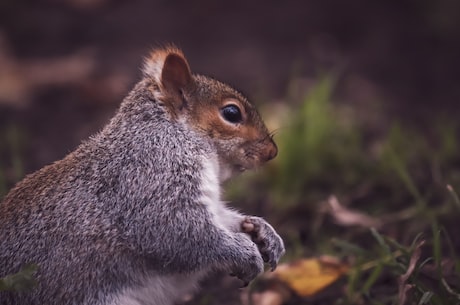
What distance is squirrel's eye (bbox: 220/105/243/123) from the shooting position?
3.31 metres

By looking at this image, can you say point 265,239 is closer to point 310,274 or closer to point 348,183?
point 310,274

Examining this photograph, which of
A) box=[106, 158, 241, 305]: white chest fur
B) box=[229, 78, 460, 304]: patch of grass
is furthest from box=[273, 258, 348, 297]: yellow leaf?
box=[106, 158, 241, 305]: white chest fur

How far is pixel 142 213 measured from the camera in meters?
2.98

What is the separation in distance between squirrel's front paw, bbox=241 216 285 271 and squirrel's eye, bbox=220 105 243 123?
41 centimetres

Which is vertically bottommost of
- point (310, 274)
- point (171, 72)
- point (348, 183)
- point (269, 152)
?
point (310, 274)

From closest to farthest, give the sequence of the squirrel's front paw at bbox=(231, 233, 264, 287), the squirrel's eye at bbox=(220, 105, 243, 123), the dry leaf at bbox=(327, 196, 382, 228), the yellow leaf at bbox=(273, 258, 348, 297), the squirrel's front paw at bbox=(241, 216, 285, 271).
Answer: the squirrel's front paw at bbox=(231, 233, 264, 287) < the squirrel's front paw at bbox=(241, 216, 285, 271) < the squirrel's eye at bbox=(220, 105, 243, 123) < the yellow leaf at bbox=(273, 258, 348, 297) < the dry leaf at bbox=(327, 196, 382, 228)

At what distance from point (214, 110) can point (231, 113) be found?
74 millimetres

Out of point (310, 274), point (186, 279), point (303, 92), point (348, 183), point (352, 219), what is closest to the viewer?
point (186, 279)

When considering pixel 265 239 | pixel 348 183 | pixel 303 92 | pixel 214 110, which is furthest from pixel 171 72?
pixel 303 92

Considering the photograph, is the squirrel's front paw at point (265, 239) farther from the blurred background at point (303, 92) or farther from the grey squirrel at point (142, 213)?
the blurred background at point (303, 92)

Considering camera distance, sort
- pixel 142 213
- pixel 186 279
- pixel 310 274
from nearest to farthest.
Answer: pixel 142 213, pixel 186 279, pixel 310 274

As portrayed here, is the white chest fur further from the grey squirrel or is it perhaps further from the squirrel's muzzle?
the squirrel's muzzle

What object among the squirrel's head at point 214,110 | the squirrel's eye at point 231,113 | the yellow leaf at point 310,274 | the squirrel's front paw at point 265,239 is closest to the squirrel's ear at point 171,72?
the squirrel's head at point 214,110

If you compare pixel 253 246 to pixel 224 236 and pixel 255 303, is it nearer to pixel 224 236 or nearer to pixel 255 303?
pixel 224 236
